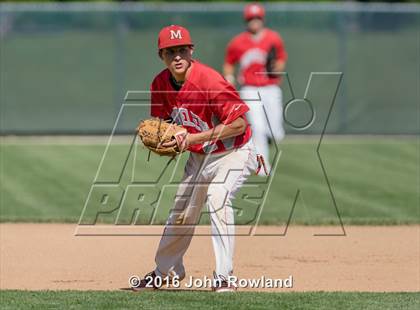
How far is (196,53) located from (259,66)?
606 centimetres

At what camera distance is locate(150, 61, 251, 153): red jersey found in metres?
7.71

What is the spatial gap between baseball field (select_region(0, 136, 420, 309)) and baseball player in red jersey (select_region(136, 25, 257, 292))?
1.23 feet

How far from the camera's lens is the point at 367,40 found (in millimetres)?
22984

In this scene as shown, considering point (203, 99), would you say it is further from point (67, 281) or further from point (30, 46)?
point (30, 46)

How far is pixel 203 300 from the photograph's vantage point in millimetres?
7344

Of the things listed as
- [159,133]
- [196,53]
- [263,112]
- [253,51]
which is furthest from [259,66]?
[159,133]

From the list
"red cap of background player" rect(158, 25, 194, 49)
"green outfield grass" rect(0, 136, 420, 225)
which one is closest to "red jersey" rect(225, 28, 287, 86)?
"green outfield grass" rect(0, 136, 420, 225)

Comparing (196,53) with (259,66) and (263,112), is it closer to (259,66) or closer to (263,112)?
(259,66)

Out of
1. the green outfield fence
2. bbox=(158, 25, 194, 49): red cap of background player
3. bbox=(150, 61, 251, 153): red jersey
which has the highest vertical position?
the green outfield fence

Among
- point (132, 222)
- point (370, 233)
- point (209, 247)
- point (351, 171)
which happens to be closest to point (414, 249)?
point (370, 233)

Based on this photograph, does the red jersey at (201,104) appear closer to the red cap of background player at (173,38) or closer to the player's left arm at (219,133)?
the player's left arm at (219,133)

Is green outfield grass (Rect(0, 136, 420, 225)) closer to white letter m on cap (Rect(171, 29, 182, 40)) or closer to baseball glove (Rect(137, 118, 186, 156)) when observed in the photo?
baseball glove (Rect(137, 118, 186, 156))

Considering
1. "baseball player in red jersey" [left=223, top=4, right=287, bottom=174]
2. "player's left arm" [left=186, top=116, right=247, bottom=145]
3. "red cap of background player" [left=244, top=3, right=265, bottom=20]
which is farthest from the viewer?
"baseball player in red jersey" [left=223, top=4, right=287, bottom=174]

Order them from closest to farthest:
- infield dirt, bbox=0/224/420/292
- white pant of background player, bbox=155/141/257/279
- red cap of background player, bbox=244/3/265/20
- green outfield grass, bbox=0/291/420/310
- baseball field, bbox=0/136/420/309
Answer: green outfield grass, bbox=0/291/420/310
baseball field, bbox=0/136/420/309
white pant of background player, bbox=155/141/257/279
infield dirt, bbox=0/224/420/292
red cap of background player, bbox=244/3/265/20
